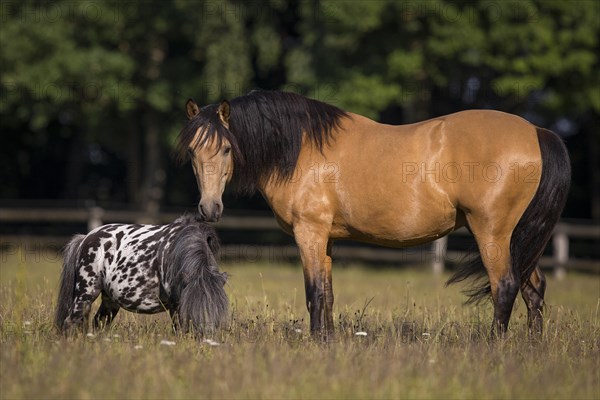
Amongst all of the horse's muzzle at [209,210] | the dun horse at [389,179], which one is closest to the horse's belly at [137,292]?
the horse's muzzle at [209,210]

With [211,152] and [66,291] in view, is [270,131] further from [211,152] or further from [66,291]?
[66,291]

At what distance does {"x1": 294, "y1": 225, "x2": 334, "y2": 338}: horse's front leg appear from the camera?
6809 mm

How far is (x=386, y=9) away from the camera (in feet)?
59.3

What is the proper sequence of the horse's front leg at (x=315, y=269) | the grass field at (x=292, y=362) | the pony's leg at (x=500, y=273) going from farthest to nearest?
the horse's front leg at (x=315, y=269)
the pony's leg at (x=500, y=273)
the grass field at (x=292, y=362)

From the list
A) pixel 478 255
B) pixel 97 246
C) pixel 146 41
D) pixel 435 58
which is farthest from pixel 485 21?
pixel 97 246

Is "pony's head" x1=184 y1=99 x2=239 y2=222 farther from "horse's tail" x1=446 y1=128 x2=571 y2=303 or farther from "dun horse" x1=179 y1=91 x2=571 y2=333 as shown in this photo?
"horse's tail" x1=446 y1=128 x2=571 y2=303

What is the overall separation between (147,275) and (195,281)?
58 centimetres

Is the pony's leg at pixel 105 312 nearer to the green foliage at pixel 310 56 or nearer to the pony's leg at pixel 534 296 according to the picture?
the pony's leg at pixel 534 296

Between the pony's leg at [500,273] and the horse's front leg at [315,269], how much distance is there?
1.31 metres

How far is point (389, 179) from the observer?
682cm

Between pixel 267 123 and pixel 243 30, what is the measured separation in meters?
13.8

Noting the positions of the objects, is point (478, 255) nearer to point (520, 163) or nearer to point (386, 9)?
point (520, 163)

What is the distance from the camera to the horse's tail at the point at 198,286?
6.07 meters

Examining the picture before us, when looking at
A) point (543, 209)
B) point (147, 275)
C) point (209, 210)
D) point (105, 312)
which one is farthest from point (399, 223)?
point (105, 312)
